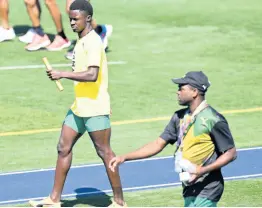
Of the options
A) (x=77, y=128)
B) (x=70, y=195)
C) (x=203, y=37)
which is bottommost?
(x=203, y=37)

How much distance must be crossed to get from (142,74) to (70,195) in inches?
244

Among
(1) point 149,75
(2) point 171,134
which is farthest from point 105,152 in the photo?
(1) point 149,75

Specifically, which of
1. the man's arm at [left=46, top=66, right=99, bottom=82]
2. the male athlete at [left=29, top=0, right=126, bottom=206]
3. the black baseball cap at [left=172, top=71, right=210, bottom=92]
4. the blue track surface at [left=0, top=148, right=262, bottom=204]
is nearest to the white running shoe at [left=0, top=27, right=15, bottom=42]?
the blue track surface at [left=0, top=148, right=262, bottom=204]

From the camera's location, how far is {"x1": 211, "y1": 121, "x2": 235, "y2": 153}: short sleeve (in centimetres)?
862

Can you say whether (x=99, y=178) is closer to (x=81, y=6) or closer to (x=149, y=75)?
(x=81, y=6)

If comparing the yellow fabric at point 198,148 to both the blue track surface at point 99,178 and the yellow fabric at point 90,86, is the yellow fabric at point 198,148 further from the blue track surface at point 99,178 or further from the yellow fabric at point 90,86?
the blue track surface at point 99,178

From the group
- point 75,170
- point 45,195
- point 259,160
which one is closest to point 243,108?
point 259,160

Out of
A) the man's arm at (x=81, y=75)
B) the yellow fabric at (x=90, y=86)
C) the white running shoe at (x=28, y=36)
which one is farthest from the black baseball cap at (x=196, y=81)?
the white running shoe at (x=28, y=36)

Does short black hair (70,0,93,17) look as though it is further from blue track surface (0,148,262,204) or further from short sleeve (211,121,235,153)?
short sleeve (211,121,235,153)

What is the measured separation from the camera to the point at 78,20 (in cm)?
1053

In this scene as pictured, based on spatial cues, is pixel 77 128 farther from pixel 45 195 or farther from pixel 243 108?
pixel 243 108

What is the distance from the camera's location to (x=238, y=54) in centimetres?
1886

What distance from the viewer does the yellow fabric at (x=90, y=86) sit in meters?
10.5

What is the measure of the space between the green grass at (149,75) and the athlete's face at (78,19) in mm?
2268
